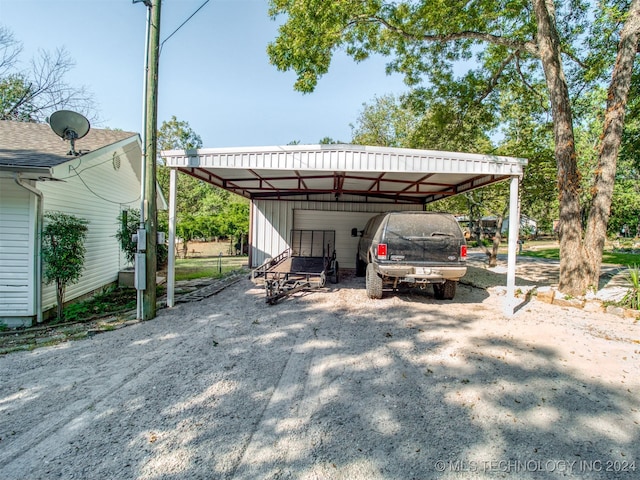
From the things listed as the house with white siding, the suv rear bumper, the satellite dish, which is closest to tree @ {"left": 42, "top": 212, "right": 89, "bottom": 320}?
the house with white siding

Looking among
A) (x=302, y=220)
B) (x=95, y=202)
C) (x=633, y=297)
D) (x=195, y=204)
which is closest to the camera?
(x=633, y=297)

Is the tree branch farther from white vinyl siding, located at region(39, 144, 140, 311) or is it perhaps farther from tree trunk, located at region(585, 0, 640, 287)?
white vinyl siding, located at region(39, 144, 140, 311)

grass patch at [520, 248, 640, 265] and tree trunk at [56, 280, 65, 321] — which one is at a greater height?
grass patch at [520, 248, 640, 265]

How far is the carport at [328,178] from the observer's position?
5.28 metres

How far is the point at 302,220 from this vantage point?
427 inches

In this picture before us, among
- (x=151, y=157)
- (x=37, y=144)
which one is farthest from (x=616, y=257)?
(x=37, y=144)

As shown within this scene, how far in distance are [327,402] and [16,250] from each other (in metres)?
5.72

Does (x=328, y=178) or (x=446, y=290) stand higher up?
(x=328, y=178)

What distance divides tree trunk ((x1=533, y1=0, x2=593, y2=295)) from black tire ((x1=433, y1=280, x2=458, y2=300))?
8.21 feet

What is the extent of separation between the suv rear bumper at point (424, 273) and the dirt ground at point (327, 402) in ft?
3.01

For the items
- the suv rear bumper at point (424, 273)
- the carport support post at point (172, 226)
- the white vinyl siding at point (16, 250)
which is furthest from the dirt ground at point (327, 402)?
the white vinyl siding at point (16, 250)

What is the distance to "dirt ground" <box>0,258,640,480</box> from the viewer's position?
1.94m

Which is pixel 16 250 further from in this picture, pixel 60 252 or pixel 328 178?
pixel 328 178

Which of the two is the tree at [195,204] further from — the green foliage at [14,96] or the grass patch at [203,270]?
the green foliage at [14,96]
